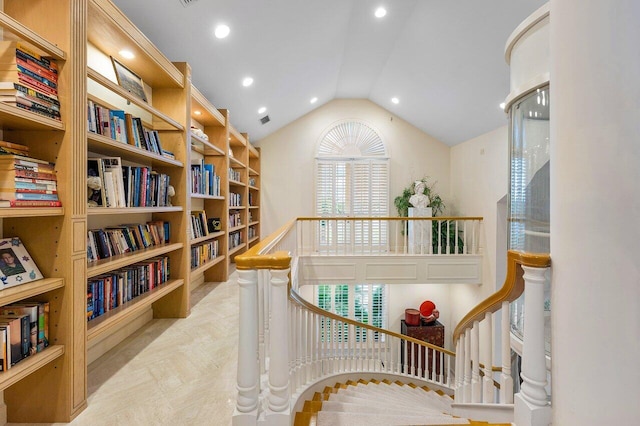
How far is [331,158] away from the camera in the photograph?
6.79 meters

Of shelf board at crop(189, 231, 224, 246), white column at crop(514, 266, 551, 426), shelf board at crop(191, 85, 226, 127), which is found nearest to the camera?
white column at crop(514, 266, 551, 426)

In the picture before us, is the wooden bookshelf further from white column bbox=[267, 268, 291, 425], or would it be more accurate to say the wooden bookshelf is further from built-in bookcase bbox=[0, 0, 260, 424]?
white column bbox=[267, 268, 291, 425]

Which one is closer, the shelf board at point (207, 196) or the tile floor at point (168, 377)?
the tile floor at point (168, 377)

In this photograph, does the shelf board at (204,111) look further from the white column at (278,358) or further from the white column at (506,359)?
the white column at (506,359)

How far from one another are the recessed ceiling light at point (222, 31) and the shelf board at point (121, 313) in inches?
94.6

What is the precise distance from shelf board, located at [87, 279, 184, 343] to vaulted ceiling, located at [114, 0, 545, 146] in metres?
2.16

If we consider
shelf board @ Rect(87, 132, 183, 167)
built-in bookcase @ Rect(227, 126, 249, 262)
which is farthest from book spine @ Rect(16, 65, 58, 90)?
built-in bookcase @ Rect(227, 126, 249, 262)

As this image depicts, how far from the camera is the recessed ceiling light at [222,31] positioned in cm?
290

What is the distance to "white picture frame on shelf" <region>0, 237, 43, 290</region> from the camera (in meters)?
1.28

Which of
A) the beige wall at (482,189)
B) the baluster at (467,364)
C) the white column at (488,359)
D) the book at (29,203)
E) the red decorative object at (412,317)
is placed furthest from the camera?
the red decorative object at (412,317)

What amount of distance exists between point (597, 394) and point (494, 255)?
426 centimetres

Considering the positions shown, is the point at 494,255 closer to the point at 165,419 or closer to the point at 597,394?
the point at 597,394

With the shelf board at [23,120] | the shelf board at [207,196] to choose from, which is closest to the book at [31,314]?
the shelf board at [23,120]

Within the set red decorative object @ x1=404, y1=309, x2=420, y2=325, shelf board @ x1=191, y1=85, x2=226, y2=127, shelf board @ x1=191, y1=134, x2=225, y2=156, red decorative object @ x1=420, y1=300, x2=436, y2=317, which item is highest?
shelf board @ x1=191, y1=85, x2=226, y2=127
